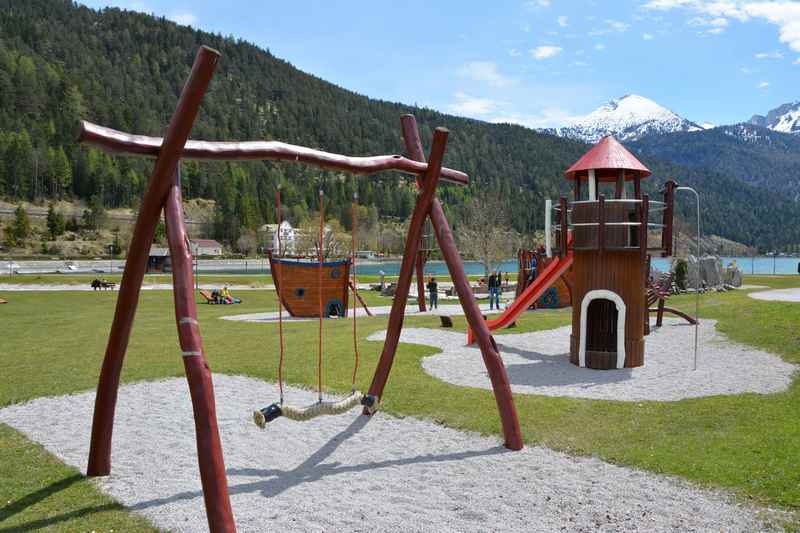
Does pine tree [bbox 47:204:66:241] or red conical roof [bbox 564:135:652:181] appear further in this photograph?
pine tree [bbox 47:204:66:241]

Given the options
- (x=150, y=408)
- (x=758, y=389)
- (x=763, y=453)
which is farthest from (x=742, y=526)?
(x=150, y=408)

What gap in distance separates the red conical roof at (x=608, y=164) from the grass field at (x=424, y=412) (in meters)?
5.89

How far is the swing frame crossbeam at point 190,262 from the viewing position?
520 centimetres

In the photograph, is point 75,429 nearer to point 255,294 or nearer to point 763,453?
point 763,453

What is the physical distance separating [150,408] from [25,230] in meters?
120

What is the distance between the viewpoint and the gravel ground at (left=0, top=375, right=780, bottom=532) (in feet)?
18.6

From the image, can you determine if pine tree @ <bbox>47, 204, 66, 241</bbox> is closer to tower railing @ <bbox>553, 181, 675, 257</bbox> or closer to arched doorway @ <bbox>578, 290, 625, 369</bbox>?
arched doorway @ <bbox>578, 290, 625, 369</bbox>

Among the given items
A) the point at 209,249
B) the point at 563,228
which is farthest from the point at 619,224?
the point at 209,249

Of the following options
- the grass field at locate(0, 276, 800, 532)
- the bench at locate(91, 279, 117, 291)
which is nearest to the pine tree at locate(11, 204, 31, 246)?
the bench at locate(91, 279, 117, 291)

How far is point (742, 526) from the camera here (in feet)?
18.0

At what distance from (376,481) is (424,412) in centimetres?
305

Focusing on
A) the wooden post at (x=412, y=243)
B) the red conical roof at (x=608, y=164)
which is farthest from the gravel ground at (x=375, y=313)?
the wooden post at (x=412, y=243)

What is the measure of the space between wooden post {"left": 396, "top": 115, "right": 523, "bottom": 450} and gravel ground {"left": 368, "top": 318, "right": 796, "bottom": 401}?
3475 millimetres

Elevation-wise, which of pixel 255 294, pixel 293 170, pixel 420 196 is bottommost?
pixel 255 294
